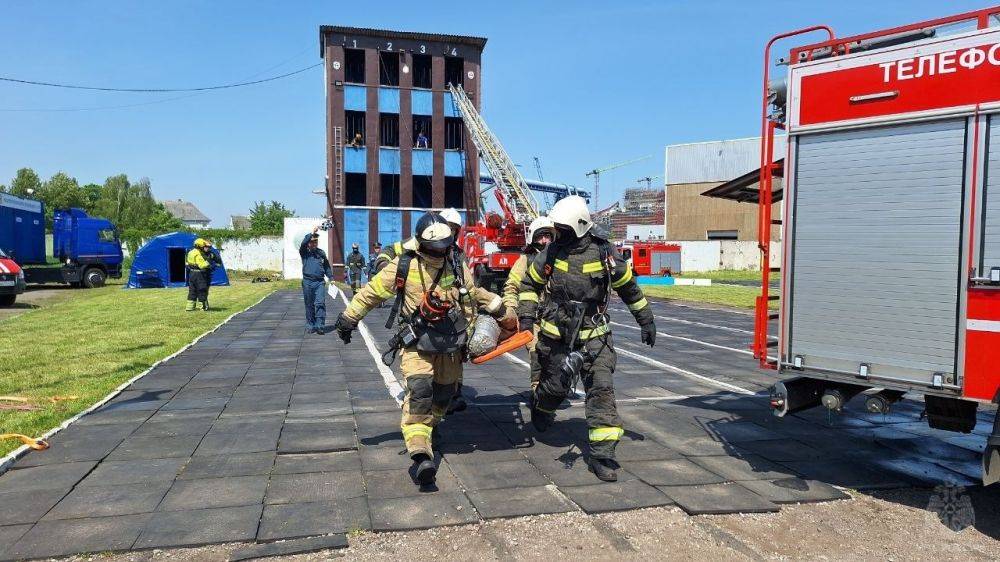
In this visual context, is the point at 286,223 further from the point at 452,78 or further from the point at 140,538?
the point at 140,538

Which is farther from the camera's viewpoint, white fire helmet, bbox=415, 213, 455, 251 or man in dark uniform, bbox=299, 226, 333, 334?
man in dark uniform, bbox=299, 226, 333, 334

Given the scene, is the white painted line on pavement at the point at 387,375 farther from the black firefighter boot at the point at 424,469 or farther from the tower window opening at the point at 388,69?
the tower window opening at the point at 388,69

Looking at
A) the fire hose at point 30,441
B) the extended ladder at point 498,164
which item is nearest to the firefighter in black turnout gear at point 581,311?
the fire hose at point 30,441

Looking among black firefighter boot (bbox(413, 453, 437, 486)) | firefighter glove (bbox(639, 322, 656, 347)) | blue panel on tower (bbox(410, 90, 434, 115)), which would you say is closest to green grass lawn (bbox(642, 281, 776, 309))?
firefighter glove (bbox(639, 322, 656, 347))

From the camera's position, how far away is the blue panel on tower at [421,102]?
3947 cm

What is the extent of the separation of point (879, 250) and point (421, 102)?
37.3 m

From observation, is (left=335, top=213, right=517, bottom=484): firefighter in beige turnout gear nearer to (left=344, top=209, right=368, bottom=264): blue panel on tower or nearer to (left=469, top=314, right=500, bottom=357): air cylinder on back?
(left=469, top=314, right=500, bottom=357): air cylinder on back

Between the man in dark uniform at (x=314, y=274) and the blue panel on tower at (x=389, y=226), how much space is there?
26937 millimetres

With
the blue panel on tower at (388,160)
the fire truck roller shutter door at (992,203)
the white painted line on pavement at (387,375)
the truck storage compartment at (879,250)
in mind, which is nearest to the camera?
the fire truck roller shutter door at (992,203)

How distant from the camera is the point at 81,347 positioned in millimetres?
10516

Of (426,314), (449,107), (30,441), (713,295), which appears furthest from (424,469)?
(449,107)

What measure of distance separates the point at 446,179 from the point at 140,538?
38390 mm

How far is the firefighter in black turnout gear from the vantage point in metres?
4.92

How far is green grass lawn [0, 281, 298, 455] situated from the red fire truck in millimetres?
6149
